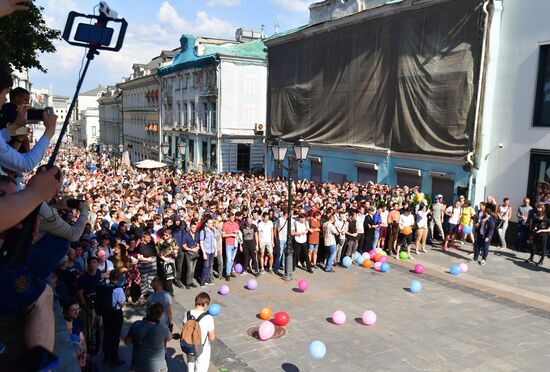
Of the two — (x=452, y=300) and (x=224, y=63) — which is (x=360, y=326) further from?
(x=224, y=63)

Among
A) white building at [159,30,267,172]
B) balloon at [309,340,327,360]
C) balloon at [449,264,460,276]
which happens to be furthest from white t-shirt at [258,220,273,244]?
white building at [159,30,267,172]

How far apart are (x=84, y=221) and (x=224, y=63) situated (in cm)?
3676

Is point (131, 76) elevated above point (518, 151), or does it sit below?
above

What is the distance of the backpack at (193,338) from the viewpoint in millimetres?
6578

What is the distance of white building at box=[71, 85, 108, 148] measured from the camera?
9456 cm

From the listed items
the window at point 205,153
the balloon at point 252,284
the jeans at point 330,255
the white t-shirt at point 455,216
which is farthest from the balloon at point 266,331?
the window at point 205,153

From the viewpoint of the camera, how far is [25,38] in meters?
13.7

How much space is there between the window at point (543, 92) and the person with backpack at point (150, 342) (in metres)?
15.9

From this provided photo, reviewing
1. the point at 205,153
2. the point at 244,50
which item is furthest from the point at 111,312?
the point at 205,153

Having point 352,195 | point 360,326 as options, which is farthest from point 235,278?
point 352,195

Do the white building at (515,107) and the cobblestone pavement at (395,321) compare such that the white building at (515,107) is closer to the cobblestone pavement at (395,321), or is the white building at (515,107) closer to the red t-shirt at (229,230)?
the cobblestone pavement at (395,321)

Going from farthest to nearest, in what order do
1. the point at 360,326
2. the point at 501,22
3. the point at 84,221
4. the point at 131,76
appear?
the point at 131,76
the point at 501,22
the point at 360,326
the point at 84,221

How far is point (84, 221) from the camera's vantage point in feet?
11.0

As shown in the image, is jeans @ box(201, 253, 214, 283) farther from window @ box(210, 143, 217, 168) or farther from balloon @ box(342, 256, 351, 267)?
window @ box(210, 143, 217, 168)
